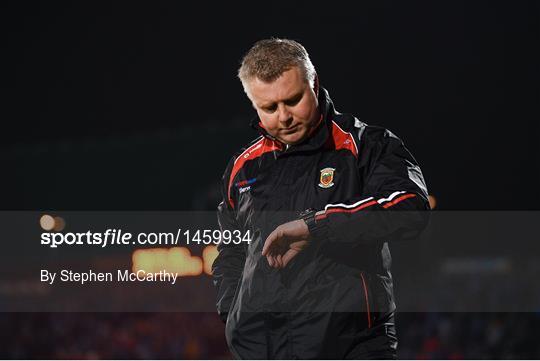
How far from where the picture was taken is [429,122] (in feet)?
75.8

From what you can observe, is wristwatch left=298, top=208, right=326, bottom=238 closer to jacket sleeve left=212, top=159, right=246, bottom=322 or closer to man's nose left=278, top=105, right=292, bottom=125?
man's nose left=278, top=105, right=292, bottom=125

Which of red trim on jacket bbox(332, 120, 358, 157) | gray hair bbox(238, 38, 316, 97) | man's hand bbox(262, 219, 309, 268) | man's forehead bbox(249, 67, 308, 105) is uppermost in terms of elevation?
gray hair bbox(238, 38, 316, 97)

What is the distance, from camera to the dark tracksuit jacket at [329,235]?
2420 millimetres

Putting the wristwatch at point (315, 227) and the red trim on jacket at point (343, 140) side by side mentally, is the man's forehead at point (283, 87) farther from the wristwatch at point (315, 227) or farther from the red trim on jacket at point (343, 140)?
the wristwatch at point (315, 227)

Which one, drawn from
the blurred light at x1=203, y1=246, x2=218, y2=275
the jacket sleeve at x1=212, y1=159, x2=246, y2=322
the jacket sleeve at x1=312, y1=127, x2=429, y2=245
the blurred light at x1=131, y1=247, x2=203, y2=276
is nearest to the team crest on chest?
the jacket sleeve at x1=312, y1=127, x2=429, y2=245

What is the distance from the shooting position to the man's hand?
2395 millimetres

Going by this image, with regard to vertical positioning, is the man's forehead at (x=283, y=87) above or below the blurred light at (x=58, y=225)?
below

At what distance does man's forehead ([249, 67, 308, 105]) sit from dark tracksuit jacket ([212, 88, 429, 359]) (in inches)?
7.1

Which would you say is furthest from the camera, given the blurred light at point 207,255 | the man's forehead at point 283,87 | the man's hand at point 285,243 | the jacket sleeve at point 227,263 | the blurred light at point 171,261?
the blurred light at point 171,261

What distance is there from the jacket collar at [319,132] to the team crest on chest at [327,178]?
88 millimetres

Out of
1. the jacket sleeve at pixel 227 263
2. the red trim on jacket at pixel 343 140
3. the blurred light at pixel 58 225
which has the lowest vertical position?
the jacket sleeve at pixel 227 263

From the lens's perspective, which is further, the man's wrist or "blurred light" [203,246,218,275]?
"blurred light" [203,246,218,275]

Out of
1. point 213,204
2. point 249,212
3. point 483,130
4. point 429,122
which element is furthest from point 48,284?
point 249,212

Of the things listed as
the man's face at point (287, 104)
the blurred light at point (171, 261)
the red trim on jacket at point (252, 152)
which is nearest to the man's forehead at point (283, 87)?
the man's face at point (287, 104)
